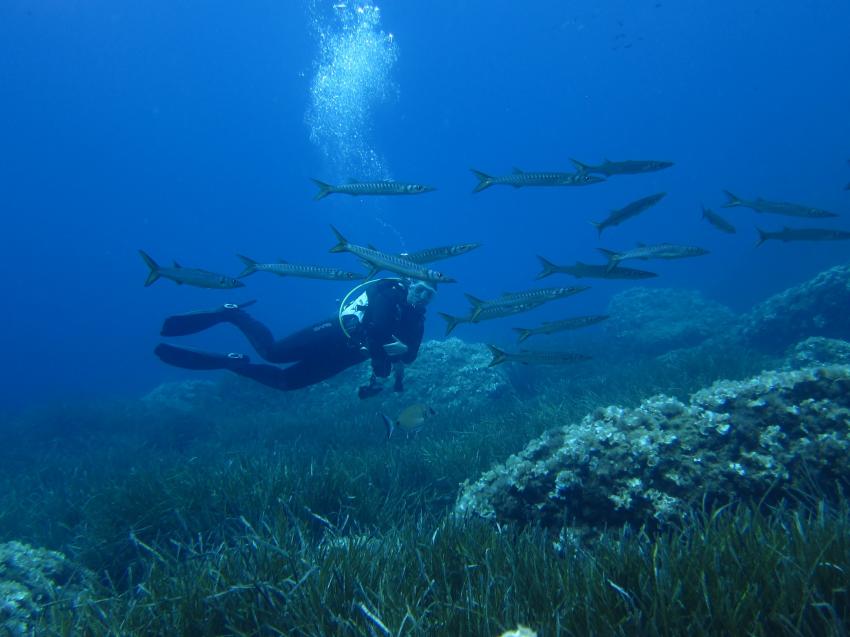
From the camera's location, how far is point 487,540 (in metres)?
3.16

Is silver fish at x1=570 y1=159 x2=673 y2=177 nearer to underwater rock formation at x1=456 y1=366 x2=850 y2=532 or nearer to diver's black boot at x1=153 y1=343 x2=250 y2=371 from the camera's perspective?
underwater rock formation at x1=456 y1=366 x2=850 y2=532

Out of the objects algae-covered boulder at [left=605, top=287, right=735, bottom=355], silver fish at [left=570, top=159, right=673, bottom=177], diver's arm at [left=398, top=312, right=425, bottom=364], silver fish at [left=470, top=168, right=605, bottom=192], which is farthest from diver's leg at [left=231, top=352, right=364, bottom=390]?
algae-covered boulder at [left=605, top=287, right=735, bottom=355]

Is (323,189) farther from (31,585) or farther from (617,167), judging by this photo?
(31,585)

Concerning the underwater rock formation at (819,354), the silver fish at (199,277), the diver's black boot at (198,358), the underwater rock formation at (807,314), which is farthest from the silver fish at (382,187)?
the underwater rock formation at (807,314)

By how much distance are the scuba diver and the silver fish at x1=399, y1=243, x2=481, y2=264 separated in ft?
3.65

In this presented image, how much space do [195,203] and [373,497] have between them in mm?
151513

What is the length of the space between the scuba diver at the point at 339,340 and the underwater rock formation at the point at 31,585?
15.4 ft

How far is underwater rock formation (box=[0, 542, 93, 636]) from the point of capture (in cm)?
338

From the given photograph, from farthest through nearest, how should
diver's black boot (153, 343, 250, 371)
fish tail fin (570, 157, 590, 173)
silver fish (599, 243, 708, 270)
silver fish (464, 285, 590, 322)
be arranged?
diver's black boot (153, 343, 250, 371) → fish tail fin (570, 157, 590, 173) → silver fish (599, 243, 708, 270) → silver fish (464, 285, 590, 322)

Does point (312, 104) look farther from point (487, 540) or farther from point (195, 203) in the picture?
point (487, 540)

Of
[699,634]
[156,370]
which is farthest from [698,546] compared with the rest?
[156,370]

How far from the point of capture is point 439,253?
283 inches

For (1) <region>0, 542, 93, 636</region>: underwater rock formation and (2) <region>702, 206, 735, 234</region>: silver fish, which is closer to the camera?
(1) <region>0, 542, 93, 636</region>: underwater rock formation

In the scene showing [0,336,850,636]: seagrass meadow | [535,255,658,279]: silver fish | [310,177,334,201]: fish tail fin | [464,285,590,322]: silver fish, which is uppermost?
[310,177,334,201]: fish tail fin
